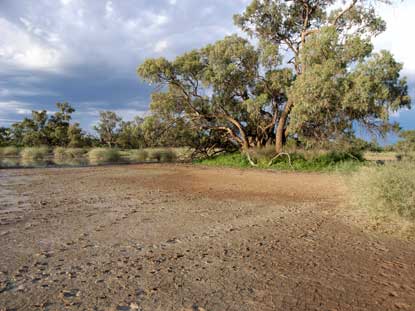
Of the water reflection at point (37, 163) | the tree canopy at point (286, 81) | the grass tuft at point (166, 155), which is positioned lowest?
the water reflection at point (37, 163)

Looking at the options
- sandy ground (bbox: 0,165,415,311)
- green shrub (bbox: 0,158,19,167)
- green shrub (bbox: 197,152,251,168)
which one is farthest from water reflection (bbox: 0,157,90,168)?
sandy ground (bbox: 0,165,415,311)

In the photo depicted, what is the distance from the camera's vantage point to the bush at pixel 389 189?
536 centimetres

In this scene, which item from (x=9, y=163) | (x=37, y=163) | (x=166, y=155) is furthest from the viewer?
(x=166, y=155)

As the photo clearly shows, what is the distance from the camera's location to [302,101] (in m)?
15.0

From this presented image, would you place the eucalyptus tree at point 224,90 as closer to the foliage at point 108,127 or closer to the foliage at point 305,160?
the foliage at point 305,160

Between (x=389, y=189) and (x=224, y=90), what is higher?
(x=224, y=90)

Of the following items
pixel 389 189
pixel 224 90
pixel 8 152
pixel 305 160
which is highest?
pixel 224 90

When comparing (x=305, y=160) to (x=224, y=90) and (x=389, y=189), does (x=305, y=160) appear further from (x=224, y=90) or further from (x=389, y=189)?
(x=389, y=189)

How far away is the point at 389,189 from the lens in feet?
18.2

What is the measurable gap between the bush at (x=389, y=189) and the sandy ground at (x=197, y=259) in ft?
2.18

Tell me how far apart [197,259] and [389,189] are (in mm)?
4010

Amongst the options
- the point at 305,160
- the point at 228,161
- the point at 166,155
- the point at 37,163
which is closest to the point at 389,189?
the point at 305,160

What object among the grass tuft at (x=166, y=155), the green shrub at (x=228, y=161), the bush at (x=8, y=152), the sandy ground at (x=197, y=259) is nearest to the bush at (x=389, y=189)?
the sandy ground at (x=197, y=259)

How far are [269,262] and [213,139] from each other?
71.7 feet
